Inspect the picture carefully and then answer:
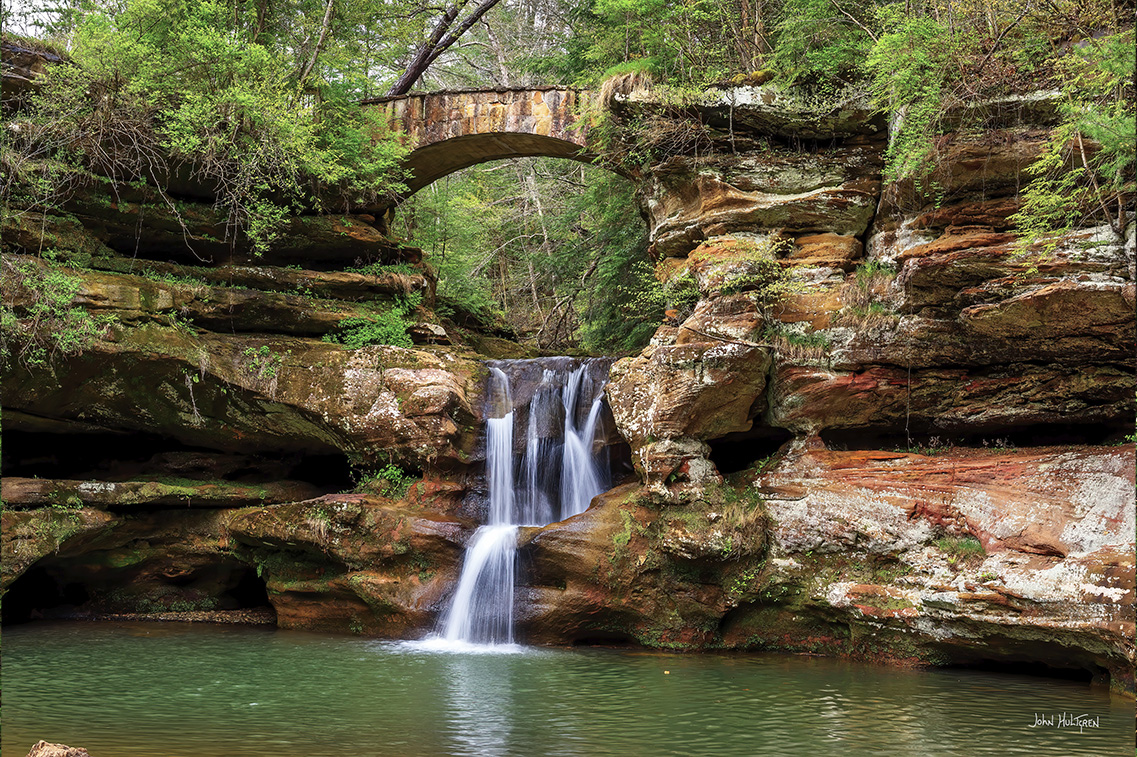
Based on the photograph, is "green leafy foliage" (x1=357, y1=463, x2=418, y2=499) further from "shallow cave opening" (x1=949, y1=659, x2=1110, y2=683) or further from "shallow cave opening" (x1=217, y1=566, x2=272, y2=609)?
"shallow cave opening" (x1=949, y1=659, x2=1110, y2=683)

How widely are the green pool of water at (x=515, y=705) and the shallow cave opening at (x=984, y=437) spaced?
282cm

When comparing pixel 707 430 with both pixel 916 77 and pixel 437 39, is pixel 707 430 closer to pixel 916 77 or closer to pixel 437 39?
pixel 916 77

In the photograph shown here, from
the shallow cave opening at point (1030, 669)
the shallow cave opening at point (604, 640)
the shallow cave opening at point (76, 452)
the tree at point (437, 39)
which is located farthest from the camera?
the tree at point (437, 39)

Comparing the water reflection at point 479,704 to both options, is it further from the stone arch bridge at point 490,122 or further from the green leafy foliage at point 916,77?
the stone arch bridge at point 490,122

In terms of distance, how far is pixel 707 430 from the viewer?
10.6 m

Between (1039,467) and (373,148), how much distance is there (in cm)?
1100

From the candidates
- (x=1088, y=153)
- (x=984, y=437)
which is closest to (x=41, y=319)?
(x=984, y=437)

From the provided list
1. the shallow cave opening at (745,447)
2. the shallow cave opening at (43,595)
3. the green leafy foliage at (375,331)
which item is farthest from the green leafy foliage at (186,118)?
the shallow cave opening at (745,447)

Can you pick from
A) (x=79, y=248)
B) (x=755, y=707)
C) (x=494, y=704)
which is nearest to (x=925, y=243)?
(x=755, y=707)

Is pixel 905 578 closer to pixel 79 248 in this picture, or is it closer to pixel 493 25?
pixel 79 248

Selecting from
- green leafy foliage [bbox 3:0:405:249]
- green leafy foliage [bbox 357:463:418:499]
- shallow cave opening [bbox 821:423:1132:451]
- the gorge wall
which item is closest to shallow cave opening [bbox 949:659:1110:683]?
the gorge wall

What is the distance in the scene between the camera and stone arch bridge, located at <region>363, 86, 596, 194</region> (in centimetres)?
1438
